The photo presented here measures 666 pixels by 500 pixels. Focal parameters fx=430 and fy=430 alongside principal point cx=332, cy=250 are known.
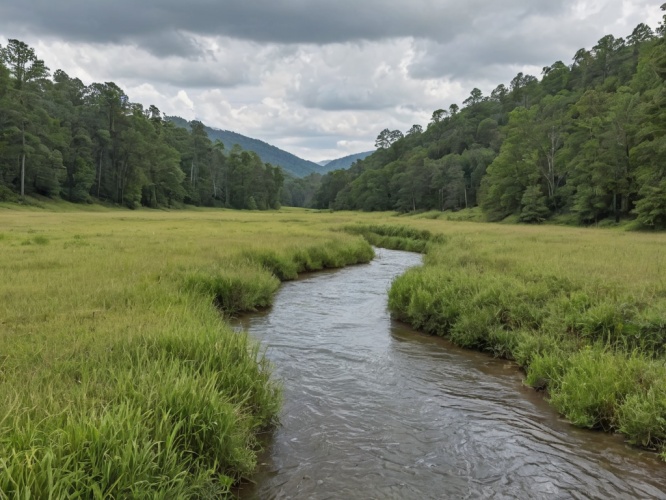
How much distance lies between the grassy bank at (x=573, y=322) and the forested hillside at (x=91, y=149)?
6424cm

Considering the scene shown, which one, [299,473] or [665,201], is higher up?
[665,201]

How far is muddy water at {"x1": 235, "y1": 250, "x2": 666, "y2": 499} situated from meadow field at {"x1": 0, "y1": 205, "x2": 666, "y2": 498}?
1.52ft

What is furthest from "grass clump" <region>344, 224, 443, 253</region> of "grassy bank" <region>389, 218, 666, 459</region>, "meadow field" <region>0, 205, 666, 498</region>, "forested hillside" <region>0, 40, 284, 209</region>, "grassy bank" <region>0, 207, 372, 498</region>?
"forested hillside" <region>0, 40, 284, 209</region>

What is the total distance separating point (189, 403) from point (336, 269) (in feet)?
59.9

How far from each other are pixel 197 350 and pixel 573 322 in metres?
7.76

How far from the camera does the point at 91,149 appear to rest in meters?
76.9

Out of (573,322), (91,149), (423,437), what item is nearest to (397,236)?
(573,322)

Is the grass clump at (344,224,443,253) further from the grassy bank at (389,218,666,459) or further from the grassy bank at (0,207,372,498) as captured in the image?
A: the grassy bank at (0,207,372,498)

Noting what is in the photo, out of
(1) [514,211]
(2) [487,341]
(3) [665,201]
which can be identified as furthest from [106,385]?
(1) [514,211]

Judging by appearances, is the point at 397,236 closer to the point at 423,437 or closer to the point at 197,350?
the point at 423,437

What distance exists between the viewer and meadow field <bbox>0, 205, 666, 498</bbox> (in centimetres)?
373

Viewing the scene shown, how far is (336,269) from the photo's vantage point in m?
22.9

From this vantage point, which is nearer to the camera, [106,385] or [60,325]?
[106,385]

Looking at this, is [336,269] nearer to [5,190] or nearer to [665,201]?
Answer: [665,201]
